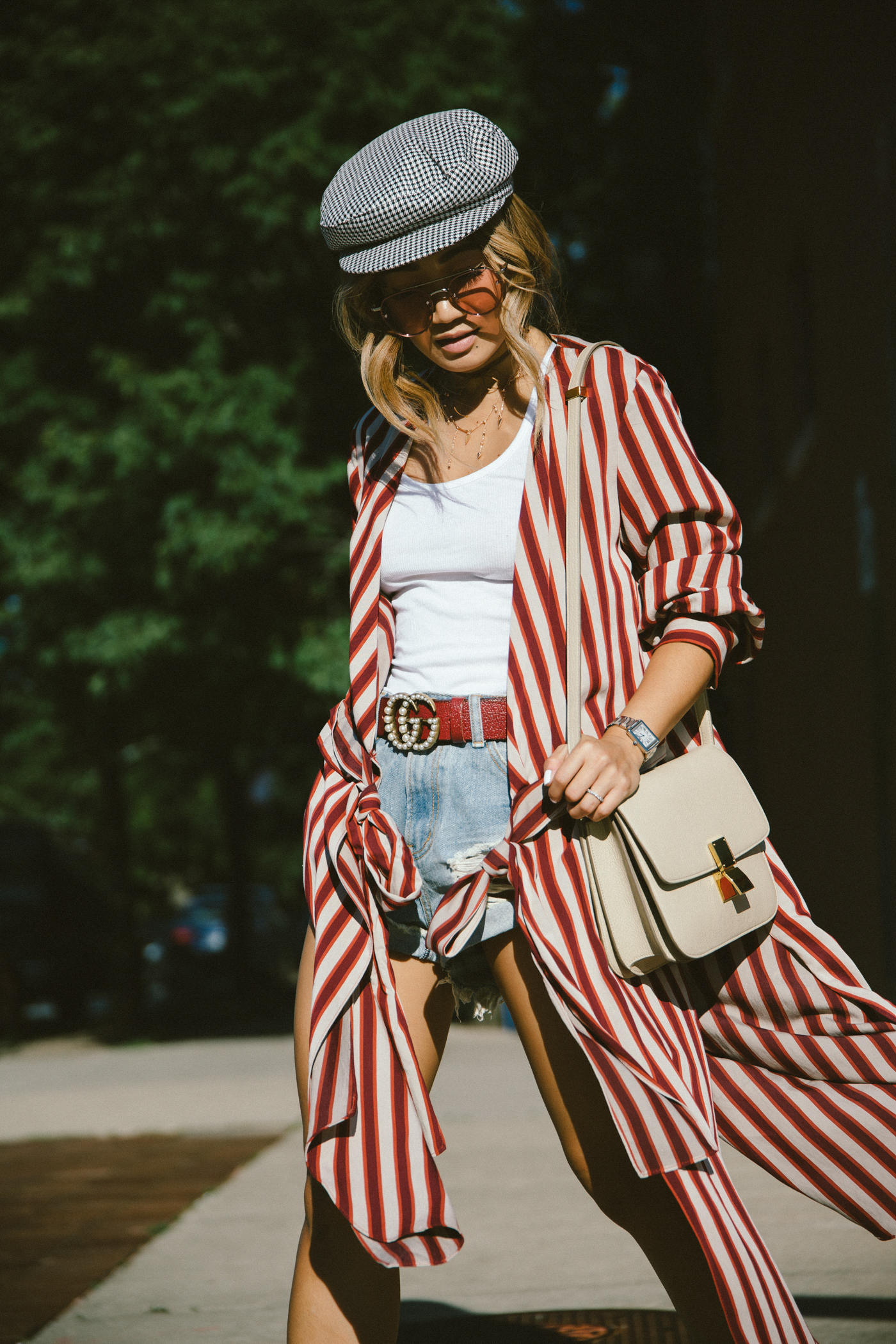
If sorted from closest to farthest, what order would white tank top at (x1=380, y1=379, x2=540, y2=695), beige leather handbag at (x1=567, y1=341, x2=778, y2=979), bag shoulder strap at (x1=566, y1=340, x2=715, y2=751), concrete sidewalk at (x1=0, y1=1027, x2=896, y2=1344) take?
beige leather handbag at (x1=567, y1=341, x2=778, y2=979) → bag shoulder strap at (x1=566, y1=340, x2=715, y2=751) → white tank top at (x1=380, y1=379, x2=540, y2=695) → concrete sidewalk at (x1=0, y1=1027, x2=896, y2=1344)

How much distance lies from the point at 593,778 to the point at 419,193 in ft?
2.95

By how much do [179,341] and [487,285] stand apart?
9196 mm

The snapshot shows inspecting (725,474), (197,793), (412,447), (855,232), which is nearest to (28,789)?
(197,793)

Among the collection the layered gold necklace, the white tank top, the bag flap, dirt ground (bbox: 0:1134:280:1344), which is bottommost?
dirt ground (bbox: 0:1134:280:1344)

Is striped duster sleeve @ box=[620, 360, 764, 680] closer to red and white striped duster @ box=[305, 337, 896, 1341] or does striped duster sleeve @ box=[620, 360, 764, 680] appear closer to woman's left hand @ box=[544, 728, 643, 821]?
red and white striped duster @ box=[305, 337, 896, 1341]

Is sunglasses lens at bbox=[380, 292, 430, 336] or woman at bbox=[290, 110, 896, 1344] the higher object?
sunglasses lens at bbox=[380, 292, 430, 336]

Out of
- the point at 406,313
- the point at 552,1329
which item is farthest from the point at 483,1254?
the point at 406,313

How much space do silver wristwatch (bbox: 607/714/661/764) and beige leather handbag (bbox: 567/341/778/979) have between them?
0.04m

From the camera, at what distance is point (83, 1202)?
4984mm

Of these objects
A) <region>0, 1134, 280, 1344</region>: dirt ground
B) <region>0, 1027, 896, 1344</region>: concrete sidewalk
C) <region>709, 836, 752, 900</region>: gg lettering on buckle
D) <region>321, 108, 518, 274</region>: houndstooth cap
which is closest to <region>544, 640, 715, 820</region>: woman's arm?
<region>709, 836, 752, 900</region>: gg lettering on buckle

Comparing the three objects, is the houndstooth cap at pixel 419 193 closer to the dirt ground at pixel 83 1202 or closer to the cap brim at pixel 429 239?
the cap brim at pixel 429 239

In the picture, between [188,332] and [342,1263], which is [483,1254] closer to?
[342,1263]

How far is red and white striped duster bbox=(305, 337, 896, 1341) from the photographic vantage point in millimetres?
1985

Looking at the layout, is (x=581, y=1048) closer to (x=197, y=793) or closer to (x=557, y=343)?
(x=557, y=343)
